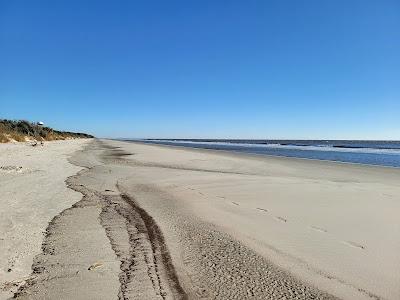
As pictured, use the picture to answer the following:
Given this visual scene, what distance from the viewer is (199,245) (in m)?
5.95

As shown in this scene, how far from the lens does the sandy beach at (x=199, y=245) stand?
4.34 meters

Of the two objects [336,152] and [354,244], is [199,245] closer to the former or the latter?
[354,244]

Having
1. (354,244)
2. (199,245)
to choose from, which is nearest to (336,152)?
(354,244)

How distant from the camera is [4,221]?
7113 mm

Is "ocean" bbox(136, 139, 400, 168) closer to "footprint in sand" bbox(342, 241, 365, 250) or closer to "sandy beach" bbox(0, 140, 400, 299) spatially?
"sandy beach" bbox(0, 140, 400, 299)

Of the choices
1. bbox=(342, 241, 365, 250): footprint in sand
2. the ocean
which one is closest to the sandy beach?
bbox=(342, 241, 365, 250): footprint in sand

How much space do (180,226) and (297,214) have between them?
8.08ft

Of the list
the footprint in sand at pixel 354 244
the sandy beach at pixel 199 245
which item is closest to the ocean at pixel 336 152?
the sandy beach at pixel 199 245

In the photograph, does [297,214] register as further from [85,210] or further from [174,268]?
[85,210]

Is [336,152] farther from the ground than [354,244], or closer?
farther from the ground

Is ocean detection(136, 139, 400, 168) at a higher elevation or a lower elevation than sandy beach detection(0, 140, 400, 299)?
higher

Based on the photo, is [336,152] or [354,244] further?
[336,152]

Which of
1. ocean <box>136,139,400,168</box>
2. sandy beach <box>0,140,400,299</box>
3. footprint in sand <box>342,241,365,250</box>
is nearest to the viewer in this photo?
sandy beach <box>0,140,400,299</box>

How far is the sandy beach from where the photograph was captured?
14.3 ft
